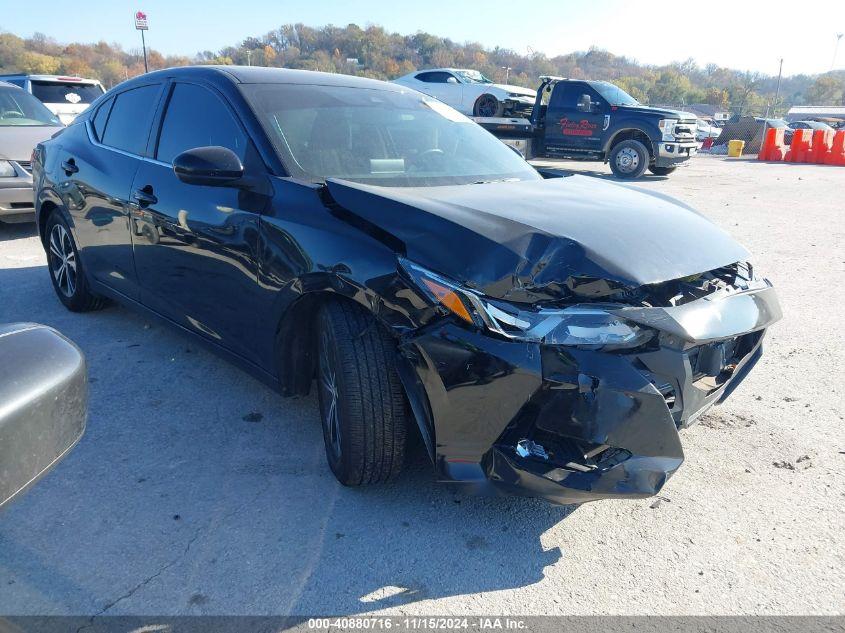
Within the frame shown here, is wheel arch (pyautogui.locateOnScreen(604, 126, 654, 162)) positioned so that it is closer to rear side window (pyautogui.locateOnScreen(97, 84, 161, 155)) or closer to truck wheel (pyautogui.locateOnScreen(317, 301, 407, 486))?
rear side window (pyautogui.locateOnScreen(97, 84, 161, 155))

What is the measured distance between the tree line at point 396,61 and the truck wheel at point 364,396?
4004 cm

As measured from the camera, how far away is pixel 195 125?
3.47 m

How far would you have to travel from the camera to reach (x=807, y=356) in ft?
14.2

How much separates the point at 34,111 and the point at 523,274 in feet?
28.7

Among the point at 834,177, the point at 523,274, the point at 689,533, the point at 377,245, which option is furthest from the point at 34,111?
the point at 834,177

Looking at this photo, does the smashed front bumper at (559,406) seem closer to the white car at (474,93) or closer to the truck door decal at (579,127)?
the truck door decal at (579,127)

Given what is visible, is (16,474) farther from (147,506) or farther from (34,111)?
(34,111)

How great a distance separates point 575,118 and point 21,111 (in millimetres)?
10867

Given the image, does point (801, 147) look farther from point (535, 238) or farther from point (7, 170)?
point (535, 238)

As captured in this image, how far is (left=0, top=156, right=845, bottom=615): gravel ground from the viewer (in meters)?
2.20

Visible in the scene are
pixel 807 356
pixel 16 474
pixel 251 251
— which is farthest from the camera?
pixel 807 356

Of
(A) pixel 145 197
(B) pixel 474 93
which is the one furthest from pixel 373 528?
(B) pixel 474 93

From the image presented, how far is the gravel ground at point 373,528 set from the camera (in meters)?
2.20

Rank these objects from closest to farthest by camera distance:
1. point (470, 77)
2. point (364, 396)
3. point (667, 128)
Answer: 1. point (364, 396)
2. point (667, 128)
3. point (470, 77)
